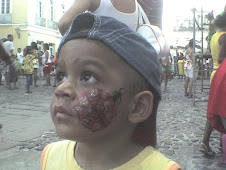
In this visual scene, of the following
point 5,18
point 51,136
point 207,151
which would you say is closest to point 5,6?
point 5,18

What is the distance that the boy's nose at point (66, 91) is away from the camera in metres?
0.99

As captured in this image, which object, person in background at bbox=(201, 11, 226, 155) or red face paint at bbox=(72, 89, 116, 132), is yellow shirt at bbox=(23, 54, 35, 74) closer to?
person in background at bbox=(201, 11, 226, 155)

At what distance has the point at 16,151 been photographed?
3287 millimetres

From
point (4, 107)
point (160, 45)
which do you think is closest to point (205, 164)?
point (160, 45)

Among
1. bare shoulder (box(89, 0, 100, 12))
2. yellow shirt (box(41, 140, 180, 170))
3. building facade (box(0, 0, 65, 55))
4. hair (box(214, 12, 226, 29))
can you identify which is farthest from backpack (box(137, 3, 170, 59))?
building facade (box(0, 0, 65, 55))

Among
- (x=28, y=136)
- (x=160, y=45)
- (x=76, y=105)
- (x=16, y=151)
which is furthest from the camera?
(x=28, y=136)

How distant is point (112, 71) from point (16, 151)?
2579 millimetres

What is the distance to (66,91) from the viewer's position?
0.99m

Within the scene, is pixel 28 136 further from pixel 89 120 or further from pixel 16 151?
pixel 89 120

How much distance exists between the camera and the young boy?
100cm

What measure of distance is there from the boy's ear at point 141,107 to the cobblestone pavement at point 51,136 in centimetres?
190

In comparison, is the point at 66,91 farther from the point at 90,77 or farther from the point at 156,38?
the point at 156,38

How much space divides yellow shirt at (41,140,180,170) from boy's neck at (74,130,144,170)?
0.09 feet

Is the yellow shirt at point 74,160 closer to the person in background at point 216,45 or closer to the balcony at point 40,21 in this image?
the person in background at point 216,45
